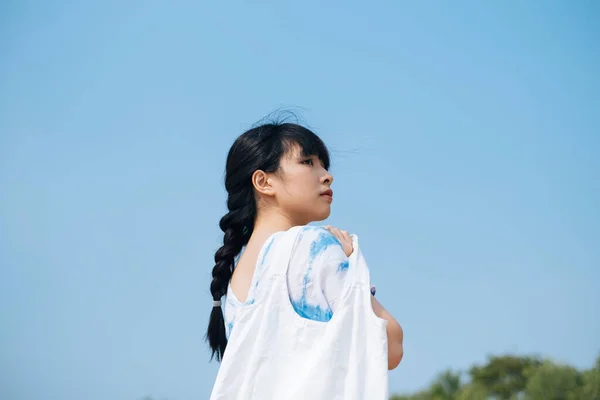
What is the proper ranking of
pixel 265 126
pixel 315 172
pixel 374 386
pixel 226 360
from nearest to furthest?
pixel 374 386
pixel 226 360
pixel 315 172
pixel 265 126

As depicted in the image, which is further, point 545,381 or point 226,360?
point 545,381

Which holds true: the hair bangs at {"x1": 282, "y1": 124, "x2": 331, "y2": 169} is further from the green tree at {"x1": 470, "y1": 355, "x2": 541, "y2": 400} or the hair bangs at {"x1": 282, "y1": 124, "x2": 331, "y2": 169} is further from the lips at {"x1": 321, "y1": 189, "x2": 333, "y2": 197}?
the green tree at {"x1": 470, "y1": 355, "x2": 541, "y2": 400}

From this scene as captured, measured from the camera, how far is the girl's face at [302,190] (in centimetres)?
190

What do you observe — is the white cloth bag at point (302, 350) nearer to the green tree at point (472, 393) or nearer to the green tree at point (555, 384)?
the green tree at point (472, 393)

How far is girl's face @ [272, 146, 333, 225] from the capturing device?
190 cm

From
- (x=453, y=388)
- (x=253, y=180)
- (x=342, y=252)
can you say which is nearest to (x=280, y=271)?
(x=342, y=252)

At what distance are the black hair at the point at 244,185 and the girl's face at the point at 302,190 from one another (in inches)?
1.5

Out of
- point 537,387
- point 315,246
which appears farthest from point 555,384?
point 315,246

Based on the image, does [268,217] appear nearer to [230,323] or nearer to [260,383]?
[230,323]

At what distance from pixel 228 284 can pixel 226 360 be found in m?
0.37

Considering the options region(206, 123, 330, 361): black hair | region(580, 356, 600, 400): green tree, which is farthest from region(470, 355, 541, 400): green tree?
region(206, 123, 330, 361): black hair

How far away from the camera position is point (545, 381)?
13969 millimetres

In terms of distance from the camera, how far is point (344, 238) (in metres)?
1.77

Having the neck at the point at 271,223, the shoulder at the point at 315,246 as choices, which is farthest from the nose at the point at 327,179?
the shoulder at the point at 315,246
